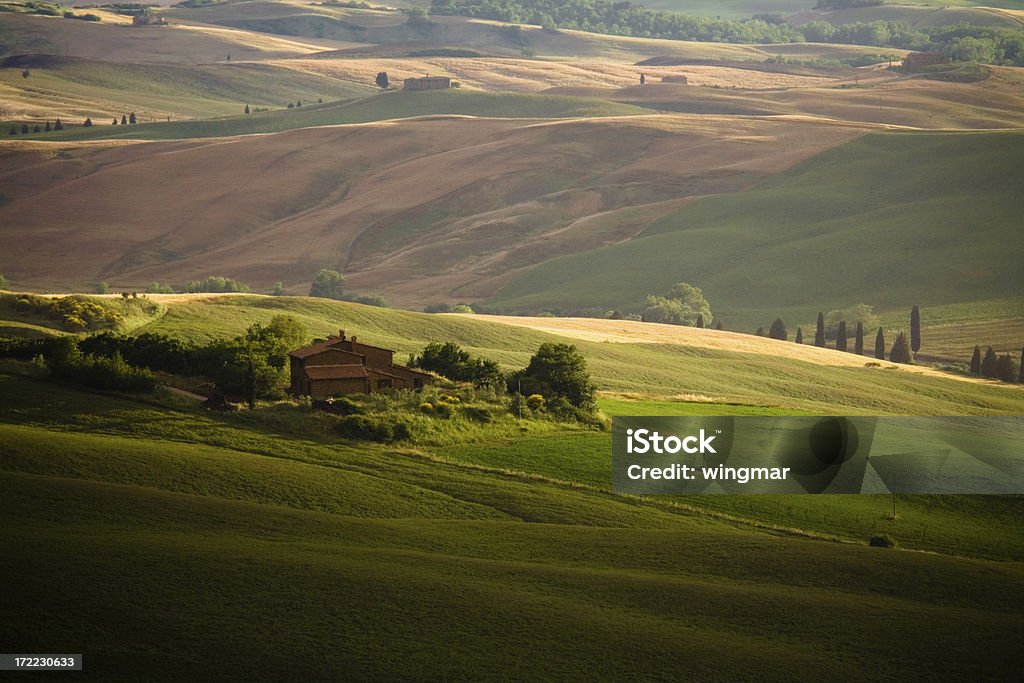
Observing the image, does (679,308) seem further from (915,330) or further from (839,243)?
(839,243)

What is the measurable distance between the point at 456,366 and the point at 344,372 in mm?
8348

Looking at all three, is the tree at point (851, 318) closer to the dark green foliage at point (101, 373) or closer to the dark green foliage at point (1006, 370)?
the dark green foliage at point (1006, 370)

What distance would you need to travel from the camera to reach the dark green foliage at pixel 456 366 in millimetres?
64875

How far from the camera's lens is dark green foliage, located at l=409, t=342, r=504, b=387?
213 feet

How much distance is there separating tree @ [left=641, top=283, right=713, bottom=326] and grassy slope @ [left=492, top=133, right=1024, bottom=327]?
10.5 feet

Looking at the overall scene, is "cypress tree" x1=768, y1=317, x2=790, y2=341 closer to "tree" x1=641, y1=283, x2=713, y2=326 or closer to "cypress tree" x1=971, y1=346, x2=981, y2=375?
"tree" x1=641, y1=283, x2=713, y2=326

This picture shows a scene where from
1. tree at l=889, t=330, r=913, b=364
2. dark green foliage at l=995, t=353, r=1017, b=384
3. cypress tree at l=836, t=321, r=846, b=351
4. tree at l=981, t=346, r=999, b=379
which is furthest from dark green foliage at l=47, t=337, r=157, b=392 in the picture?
cypress tree at l=836, t=321, r=846, b=351

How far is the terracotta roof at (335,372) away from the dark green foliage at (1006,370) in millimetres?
56445

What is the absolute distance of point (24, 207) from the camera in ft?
596

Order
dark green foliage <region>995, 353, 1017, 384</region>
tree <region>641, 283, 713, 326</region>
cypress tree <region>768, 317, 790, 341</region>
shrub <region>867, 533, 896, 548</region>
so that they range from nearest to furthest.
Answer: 1. shrub <region>867, 533, 896, 548</region>
2. dark green foliage <region>995, 353, 1017, 384</region>
3. cypress tree <region>768, 317, 790, 341</region>
4. tree <region>641, 283, 713, 326</region>

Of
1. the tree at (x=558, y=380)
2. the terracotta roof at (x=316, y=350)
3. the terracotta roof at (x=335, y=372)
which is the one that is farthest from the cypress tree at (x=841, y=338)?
the terracotta roof at (x=335, y=372)

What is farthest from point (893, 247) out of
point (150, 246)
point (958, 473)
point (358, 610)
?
point (358, 610)

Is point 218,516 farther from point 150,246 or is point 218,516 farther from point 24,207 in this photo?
point 24,207

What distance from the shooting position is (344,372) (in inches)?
2329
